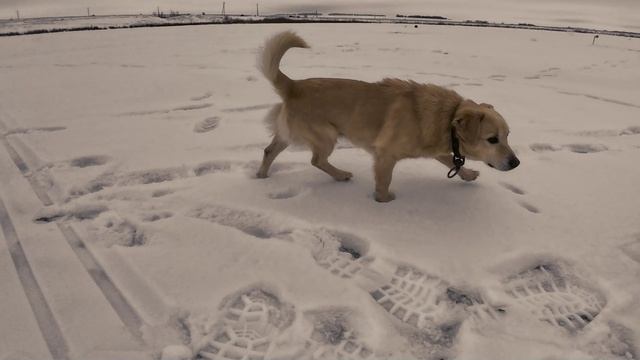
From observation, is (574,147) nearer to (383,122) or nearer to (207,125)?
(383,122)

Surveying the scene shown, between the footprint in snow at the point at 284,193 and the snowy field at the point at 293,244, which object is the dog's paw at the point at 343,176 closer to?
the snowy field at the point at 293,244

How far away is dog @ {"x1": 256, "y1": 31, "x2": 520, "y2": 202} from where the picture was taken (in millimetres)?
3145

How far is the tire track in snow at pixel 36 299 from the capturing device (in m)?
1.97

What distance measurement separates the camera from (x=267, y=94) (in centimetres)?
651

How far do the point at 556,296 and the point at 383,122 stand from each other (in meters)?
1.76

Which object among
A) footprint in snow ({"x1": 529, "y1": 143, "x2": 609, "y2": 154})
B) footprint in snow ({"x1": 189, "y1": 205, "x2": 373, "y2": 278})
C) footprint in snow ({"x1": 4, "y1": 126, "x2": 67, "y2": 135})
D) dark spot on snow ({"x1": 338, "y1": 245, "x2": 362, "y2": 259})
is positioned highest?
footprint in snow ({"x1": 529, "y1": 143, "x2": 609, "y2": 154})

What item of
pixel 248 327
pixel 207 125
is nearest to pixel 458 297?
pixel 248 327

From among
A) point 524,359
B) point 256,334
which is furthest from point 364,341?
point 524,359

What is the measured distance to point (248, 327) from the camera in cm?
212

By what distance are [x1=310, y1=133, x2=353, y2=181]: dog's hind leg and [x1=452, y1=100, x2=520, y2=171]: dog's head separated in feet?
3.42

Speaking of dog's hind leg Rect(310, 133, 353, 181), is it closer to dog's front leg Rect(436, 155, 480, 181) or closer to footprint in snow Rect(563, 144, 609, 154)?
dog's front leg Rect(436, 155, 480, 181)

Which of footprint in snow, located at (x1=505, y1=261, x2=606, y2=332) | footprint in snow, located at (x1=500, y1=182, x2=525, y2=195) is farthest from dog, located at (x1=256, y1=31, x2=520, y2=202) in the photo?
footprint in snow, located at (x1=505, y1=261, x2=606, y2=332)

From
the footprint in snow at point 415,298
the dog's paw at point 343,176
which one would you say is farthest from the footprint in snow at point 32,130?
the footprint in snow at point 415,298

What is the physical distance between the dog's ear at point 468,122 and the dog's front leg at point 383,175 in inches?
22.1
